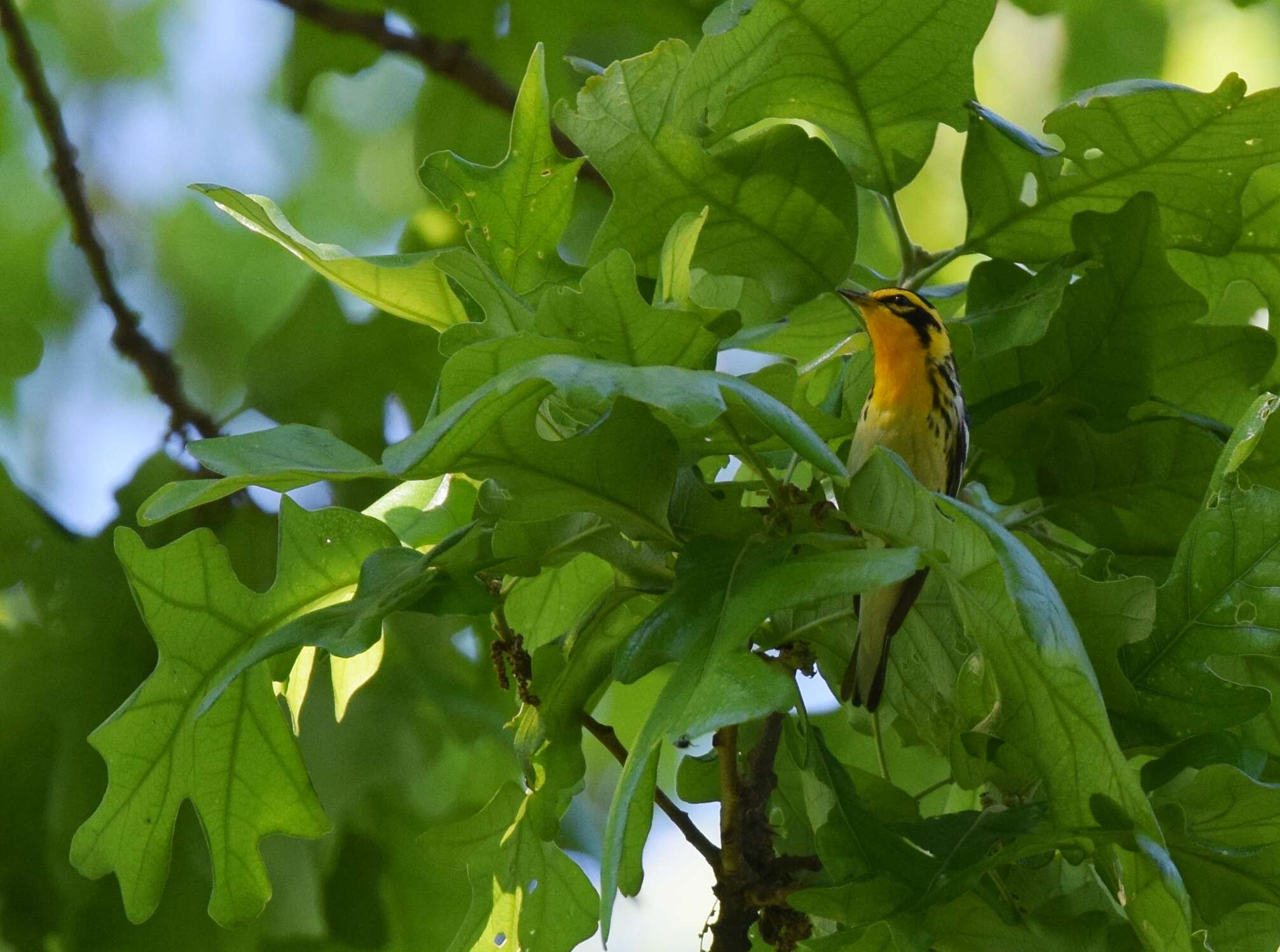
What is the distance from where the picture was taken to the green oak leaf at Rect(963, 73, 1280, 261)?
0.97 m

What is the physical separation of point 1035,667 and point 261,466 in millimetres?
424

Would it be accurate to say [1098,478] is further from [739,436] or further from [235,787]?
[235,787]

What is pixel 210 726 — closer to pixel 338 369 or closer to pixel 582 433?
pixel 582 433

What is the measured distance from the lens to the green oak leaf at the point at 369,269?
2.92 ft

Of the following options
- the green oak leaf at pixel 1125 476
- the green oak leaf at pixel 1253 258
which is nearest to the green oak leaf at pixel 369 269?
the green oak leaf at pixel 1125 476

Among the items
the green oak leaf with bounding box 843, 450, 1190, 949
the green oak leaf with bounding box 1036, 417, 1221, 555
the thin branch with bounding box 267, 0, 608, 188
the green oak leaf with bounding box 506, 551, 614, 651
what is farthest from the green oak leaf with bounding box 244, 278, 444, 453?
the green oak leaf with bounding box 843, 450, 1190, 949

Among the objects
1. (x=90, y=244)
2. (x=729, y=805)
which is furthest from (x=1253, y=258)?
(x=90, y=244)

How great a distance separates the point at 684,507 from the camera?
2.88ft

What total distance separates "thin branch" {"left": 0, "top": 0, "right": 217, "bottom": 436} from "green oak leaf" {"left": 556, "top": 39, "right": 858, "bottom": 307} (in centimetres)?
79

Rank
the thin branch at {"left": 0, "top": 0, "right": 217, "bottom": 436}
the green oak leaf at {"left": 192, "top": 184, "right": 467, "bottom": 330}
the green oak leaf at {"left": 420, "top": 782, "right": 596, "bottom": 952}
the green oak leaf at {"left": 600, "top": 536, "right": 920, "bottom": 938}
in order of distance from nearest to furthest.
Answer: the green oak leaf at {"left": 600, "top": 536, "right": 920, "bottom": 938}
the green oak leaf at {"left": 192, "top": 184, "right": 467, "bottom": 330}
the green oak leaf at {"left": 420, "top": 782, "right": 596, "bottom": 952}
the thin branch at {"left": 0, "top": 0, "right": 217, "bottom": 436}

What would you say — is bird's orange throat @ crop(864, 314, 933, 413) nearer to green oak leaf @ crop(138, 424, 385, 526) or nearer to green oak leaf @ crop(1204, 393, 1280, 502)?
green oak leaf @ crop(1204, 393, 1280, 502)

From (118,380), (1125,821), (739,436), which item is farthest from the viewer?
(118,380)

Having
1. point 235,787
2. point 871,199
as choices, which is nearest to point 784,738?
point 235,787

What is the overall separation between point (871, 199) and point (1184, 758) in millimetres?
1138
